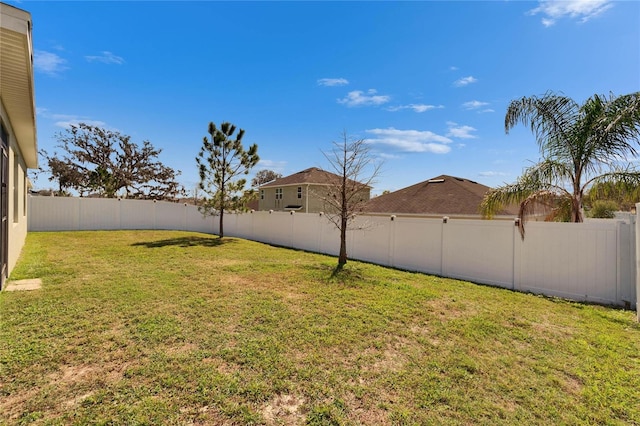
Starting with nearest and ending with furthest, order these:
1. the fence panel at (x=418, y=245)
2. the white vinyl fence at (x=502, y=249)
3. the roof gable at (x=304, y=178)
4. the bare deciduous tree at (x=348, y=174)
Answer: the white vinyl fence at (x=502, y=249), the fence panel at (x=418, y=245), the bare deciduous tree at (x=348, y=174), the roof gable at (x=304, y=178)

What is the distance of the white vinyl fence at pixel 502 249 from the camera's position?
5672 millimetres

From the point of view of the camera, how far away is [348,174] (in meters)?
9.37

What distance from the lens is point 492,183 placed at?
761cm

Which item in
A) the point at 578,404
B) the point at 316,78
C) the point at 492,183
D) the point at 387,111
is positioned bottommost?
the point at 578,404

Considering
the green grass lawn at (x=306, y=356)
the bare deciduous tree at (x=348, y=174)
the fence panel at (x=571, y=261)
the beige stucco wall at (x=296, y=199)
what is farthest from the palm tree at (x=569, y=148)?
the beige stucco wall at (x=296, y=199)

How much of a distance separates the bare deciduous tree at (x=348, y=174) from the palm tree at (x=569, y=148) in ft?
11.7

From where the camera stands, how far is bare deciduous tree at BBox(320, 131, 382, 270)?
29.9 ft

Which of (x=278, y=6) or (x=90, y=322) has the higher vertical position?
(x=278, y=6)

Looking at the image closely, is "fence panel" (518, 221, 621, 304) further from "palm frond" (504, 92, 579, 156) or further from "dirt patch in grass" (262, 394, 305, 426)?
"dirt patch in grass" (262, 394, 305, 426)

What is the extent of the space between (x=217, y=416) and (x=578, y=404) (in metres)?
3.15

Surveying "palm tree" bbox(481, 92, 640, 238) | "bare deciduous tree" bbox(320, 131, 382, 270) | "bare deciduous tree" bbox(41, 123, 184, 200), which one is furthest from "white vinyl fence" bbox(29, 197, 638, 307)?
"bare deciduous tree" bbox(41, 123, 184, 200)

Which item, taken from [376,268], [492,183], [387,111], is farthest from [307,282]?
[387,111]

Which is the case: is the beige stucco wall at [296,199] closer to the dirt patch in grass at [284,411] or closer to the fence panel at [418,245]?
the fence panel at [418,245]

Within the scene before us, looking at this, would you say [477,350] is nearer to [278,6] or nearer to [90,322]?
[90,322]
